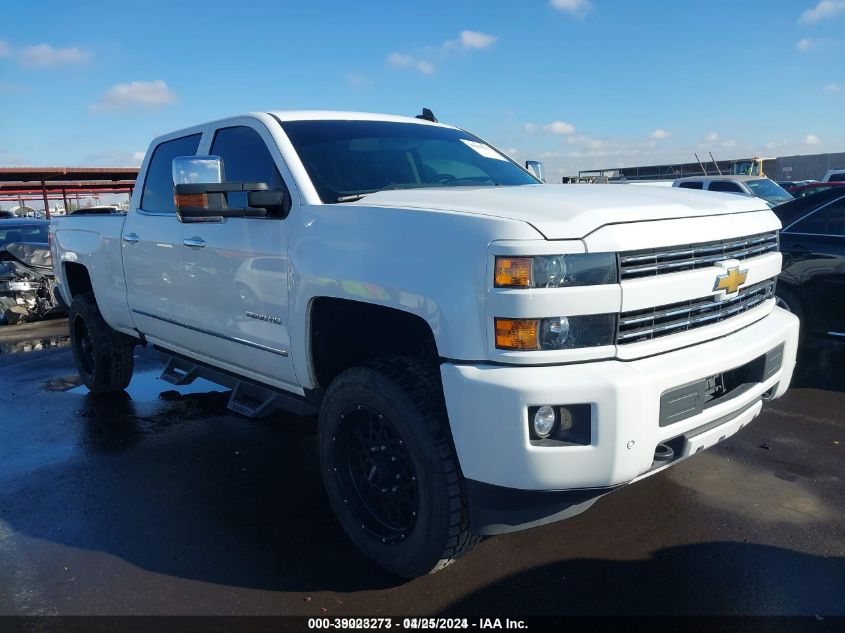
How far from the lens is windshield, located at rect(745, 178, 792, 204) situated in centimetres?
1263

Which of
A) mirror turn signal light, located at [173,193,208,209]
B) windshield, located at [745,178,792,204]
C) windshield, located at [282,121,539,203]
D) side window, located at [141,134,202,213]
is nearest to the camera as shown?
mirror turn signal light, located at [173,193,208,209]

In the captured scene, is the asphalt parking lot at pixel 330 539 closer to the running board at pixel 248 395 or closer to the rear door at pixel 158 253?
the running board at pixel 248 395

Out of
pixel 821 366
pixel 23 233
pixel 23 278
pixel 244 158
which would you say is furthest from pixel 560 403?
pixel 23 233

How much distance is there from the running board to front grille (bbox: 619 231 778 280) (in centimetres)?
175

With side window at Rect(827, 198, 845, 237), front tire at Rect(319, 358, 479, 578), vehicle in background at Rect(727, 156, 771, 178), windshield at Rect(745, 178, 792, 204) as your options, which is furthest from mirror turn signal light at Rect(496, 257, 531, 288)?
vehicle in background at Rect(727, 156, 771, 178)

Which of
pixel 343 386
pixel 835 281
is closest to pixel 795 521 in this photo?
pixel 343 386

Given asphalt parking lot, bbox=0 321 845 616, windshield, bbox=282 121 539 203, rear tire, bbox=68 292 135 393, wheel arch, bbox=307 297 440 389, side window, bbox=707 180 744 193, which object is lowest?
asphalt parking lot, bbox=0 321 845 616

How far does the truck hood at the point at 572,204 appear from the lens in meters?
2.39

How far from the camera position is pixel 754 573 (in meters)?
2.84

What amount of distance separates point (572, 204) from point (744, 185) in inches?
446

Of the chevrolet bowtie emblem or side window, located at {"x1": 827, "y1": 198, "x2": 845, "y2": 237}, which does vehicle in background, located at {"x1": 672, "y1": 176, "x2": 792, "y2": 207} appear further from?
the chevrolet bowtie emblem

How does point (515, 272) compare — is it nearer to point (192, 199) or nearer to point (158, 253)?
point (192, 199)

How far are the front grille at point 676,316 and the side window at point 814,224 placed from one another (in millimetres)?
3264

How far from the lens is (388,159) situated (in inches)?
146
